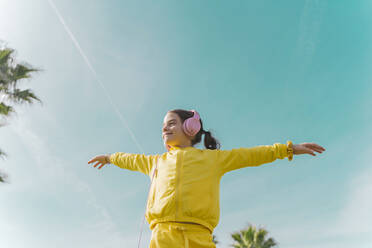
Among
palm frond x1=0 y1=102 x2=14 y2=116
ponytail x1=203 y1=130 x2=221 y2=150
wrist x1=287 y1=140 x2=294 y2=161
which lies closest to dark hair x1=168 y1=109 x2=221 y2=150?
ponytail x1=203 y1=130 x2=221 y2=150

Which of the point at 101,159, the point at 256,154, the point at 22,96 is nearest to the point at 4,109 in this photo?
the point at 22,96

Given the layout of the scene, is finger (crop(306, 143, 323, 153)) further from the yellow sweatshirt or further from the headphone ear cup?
the headphone ear cup

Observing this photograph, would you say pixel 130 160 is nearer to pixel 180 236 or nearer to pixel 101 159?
pixel 101 159

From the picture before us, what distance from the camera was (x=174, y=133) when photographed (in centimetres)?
304

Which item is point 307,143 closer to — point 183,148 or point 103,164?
point 183,148

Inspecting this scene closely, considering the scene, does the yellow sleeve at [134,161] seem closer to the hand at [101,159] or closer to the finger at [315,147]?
the hand at [101,159]

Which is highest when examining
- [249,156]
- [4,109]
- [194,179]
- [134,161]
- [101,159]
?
[4,109]

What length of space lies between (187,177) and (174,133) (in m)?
0.58

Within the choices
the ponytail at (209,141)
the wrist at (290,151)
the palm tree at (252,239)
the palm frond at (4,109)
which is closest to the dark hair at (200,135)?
the ponytail at (209,141)

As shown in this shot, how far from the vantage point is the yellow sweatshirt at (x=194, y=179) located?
97.2 inches

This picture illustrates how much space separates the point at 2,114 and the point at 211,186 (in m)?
8.38

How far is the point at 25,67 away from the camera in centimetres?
970

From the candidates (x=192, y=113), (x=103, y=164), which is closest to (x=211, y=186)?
(x=192, y=113)

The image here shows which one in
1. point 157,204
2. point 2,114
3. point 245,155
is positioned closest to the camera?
point 157,204
